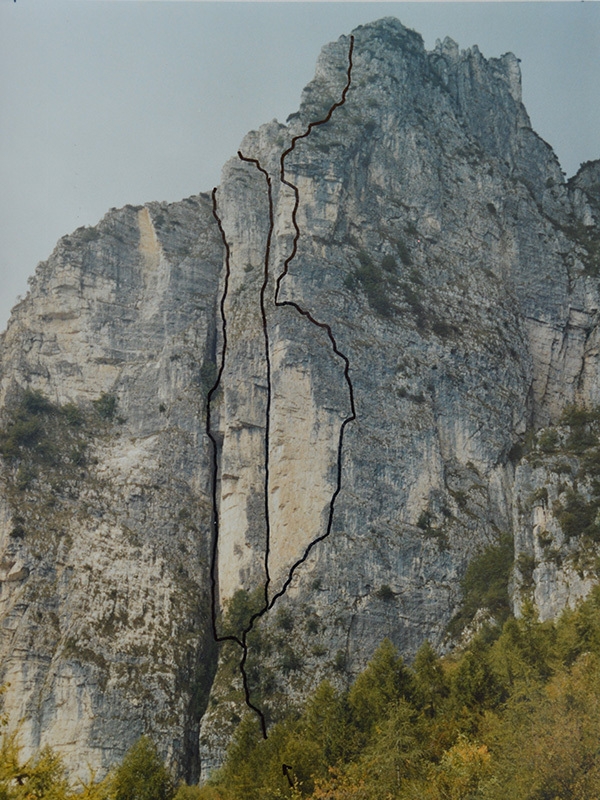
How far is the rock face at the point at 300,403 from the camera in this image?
193ft

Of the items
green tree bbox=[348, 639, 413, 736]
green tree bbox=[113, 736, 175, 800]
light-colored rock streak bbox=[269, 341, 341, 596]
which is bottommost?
green tree bbox=[113, 736, 175, 800]

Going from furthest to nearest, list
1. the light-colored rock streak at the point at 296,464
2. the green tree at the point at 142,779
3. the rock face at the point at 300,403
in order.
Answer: the light-colored rock streak at the point at 296,464 < the rock face at the point at 300,403 < the green tree at the point at 142,779

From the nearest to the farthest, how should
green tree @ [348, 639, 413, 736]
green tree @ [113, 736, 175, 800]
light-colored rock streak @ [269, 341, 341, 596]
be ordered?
green tree @ [113, 736, 175, 800] → green tree @ [348, 639, 413, 736] → light-colored rock streak @ [269, 341, 341, 596]

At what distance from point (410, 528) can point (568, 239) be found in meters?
30.5

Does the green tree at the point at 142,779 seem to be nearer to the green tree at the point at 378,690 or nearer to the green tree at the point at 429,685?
the green tree at the point at 378,690

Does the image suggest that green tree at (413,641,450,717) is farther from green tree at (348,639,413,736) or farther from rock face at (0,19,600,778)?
rock face at (0,19,600,778)

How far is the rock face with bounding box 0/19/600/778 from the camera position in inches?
2318

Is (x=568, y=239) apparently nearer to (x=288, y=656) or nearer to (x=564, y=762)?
(x=288, y=656)

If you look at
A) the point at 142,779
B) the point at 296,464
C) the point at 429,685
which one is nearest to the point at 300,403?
the point at 296,464

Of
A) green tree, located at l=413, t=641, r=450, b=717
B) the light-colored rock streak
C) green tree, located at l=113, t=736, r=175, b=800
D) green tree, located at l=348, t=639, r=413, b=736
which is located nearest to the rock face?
the light-colored rock streak

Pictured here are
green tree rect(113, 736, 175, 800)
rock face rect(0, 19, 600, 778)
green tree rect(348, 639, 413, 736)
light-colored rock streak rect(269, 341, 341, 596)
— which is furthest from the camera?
light-colored rock streak rect(269, 341, 341, 596)

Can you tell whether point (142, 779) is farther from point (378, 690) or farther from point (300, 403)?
point (300, 403)

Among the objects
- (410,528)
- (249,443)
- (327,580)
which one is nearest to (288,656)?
(327,580)

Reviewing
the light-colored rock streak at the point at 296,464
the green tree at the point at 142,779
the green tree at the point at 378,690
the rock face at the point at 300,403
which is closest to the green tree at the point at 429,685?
the green tree at the point at 378,690
